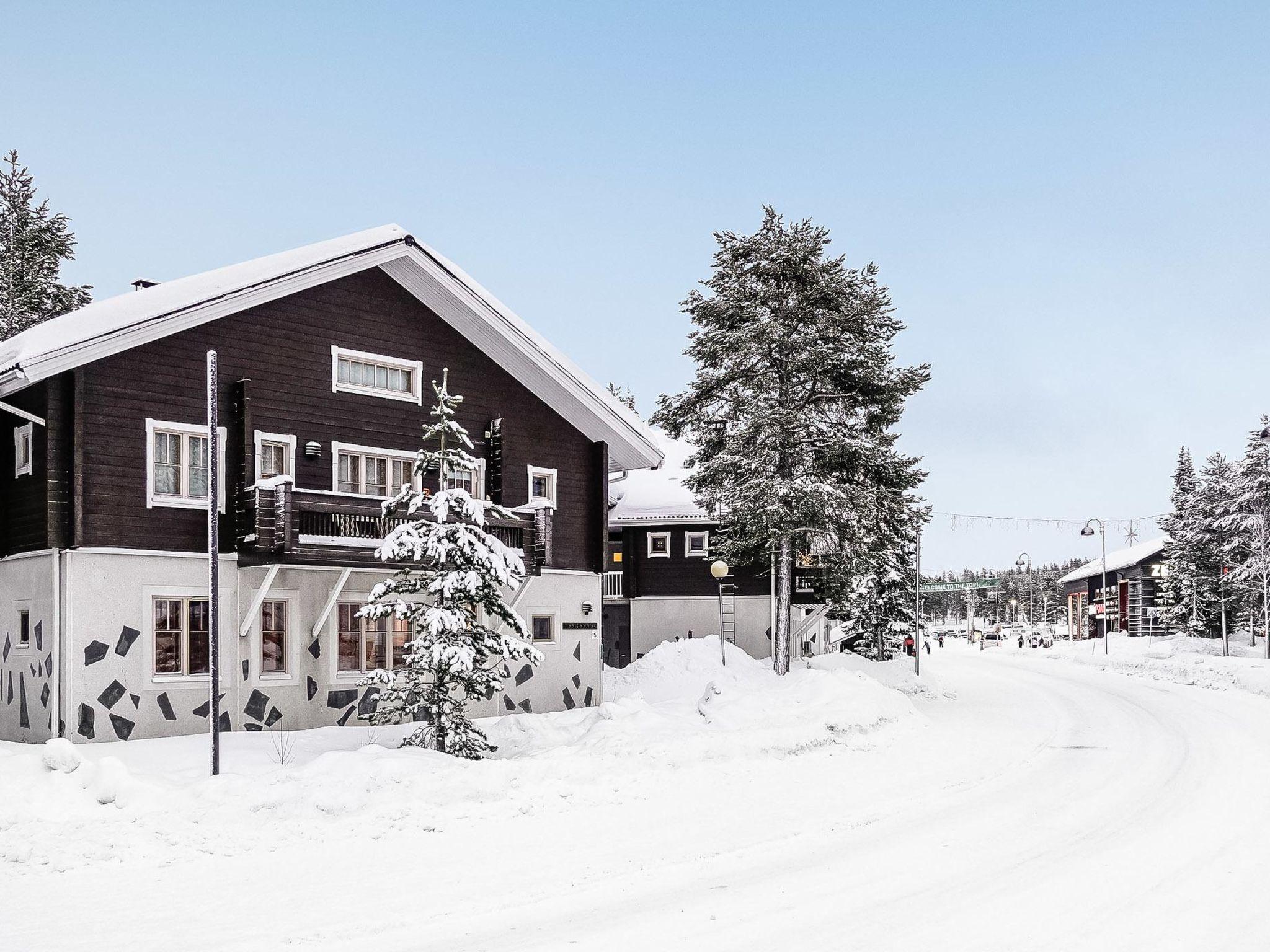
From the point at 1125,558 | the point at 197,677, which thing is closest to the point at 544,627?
the point at 197,677

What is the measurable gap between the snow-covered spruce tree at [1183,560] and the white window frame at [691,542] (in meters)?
34.2

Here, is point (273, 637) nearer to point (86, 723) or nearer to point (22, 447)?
point (86, 723)

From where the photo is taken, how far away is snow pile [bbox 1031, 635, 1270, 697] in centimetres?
3566

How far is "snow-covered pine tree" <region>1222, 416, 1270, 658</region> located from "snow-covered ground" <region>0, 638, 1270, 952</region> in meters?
37.3

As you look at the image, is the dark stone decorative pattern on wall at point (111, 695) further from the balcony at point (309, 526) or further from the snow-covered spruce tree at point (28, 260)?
the snow-covered spruce tree at point (28, 260)

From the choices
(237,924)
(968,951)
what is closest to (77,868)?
(237,924)

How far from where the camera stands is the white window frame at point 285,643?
1983 centimetres

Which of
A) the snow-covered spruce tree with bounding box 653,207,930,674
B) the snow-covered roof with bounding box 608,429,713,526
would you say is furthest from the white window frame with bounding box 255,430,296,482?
the snow-covered roof with bounding box 608,429,713,526

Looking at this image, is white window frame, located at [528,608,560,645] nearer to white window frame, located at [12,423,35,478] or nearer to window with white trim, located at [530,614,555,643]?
window with white trim, located at [530,614,555,643]

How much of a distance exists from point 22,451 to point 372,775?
9.86 m

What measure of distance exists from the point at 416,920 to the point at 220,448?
39.9ft

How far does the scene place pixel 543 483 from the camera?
2517 cm

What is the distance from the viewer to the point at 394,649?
2183 centimetres

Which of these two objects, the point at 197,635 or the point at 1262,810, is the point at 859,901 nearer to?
the point at 1262,810
